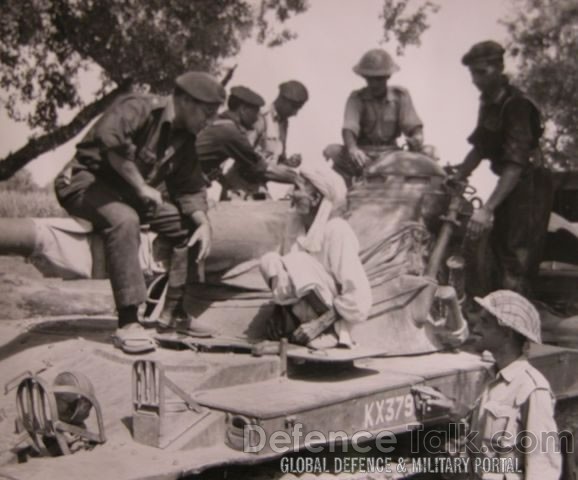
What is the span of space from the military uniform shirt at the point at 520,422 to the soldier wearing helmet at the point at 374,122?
9.91 ft

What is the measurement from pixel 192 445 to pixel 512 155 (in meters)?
2.65

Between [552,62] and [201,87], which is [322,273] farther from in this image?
[552,62]

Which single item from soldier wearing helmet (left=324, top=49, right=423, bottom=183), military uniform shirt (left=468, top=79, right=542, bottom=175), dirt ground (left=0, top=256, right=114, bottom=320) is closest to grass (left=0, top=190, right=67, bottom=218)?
dirt ground (left=0, top=256, right=114, bottom=320)

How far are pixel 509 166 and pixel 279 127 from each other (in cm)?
183

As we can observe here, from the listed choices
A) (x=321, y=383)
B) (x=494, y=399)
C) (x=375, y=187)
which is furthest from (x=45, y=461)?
(x=375, y=187)

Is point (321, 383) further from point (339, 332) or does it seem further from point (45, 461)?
point (45, 461)

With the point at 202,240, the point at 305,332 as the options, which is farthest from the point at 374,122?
the point at 305,332

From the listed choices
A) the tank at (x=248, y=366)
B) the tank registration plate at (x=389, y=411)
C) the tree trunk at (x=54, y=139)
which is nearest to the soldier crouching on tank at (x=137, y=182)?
the tank at (x=248, y=366)

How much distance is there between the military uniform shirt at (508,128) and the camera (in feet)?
16.7

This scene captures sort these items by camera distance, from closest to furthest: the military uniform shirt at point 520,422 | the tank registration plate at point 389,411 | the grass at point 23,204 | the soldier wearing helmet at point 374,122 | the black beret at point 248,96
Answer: the military uniform shirt at point 520,422, the tank registration plate at point 389,411, the grass at point 23,204, the soldier wearing helmet at point 374,122, the black beret at point 248,96

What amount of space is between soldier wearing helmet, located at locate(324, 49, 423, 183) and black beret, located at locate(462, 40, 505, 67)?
0.70 m

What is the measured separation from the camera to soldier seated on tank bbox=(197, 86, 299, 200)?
17.2 feet

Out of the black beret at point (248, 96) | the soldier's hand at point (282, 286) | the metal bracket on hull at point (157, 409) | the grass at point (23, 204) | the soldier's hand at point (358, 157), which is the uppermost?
the black beret at point (248, 96)

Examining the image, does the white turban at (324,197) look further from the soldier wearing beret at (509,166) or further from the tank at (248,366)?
the soldier wearing beret at (509,166)
